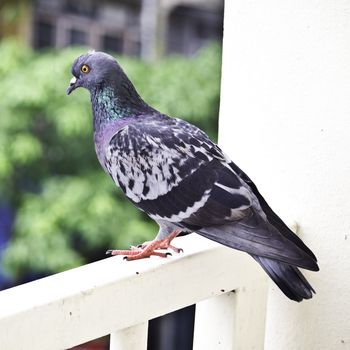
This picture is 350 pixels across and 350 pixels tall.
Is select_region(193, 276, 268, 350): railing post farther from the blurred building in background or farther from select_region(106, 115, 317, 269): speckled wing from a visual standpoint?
the blurred building in background

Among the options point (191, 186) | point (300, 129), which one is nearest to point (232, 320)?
point (191, 186)

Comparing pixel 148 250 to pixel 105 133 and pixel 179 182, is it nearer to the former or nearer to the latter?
pixel 179 182

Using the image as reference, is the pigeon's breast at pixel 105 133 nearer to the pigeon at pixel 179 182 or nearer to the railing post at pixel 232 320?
the pigeon at pixel 179 182

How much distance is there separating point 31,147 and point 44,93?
0.53 meters

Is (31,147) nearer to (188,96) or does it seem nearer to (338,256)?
(188,96)

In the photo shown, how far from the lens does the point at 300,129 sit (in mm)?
1889

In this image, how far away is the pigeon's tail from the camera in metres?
1.61

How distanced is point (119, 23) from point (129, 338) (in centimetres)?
936

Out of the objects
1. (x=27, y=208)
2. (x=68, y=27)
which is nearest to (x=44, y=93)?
(x=27, y=208)

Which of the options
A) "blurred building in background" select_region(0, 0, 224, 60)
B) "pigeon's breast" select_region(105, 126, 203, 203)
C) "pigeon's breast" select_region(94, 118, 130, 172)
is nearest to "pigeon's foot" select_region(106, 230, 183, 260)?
"pigeon's breast" select_region(105, 126, 203, 203)

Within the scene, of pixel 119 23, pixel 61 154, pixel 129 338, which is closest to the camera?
pixel 129 338

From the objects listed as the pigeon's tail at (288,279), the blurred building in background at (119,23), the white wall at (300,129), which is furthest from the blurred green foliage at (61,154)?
the pigeon's tail at (288,279)

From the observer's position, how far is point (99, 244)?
7.60 m

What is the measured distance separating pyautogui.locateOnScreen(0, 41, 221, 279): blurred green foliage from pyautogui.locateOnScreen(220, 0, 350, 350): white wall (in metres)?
5.12
